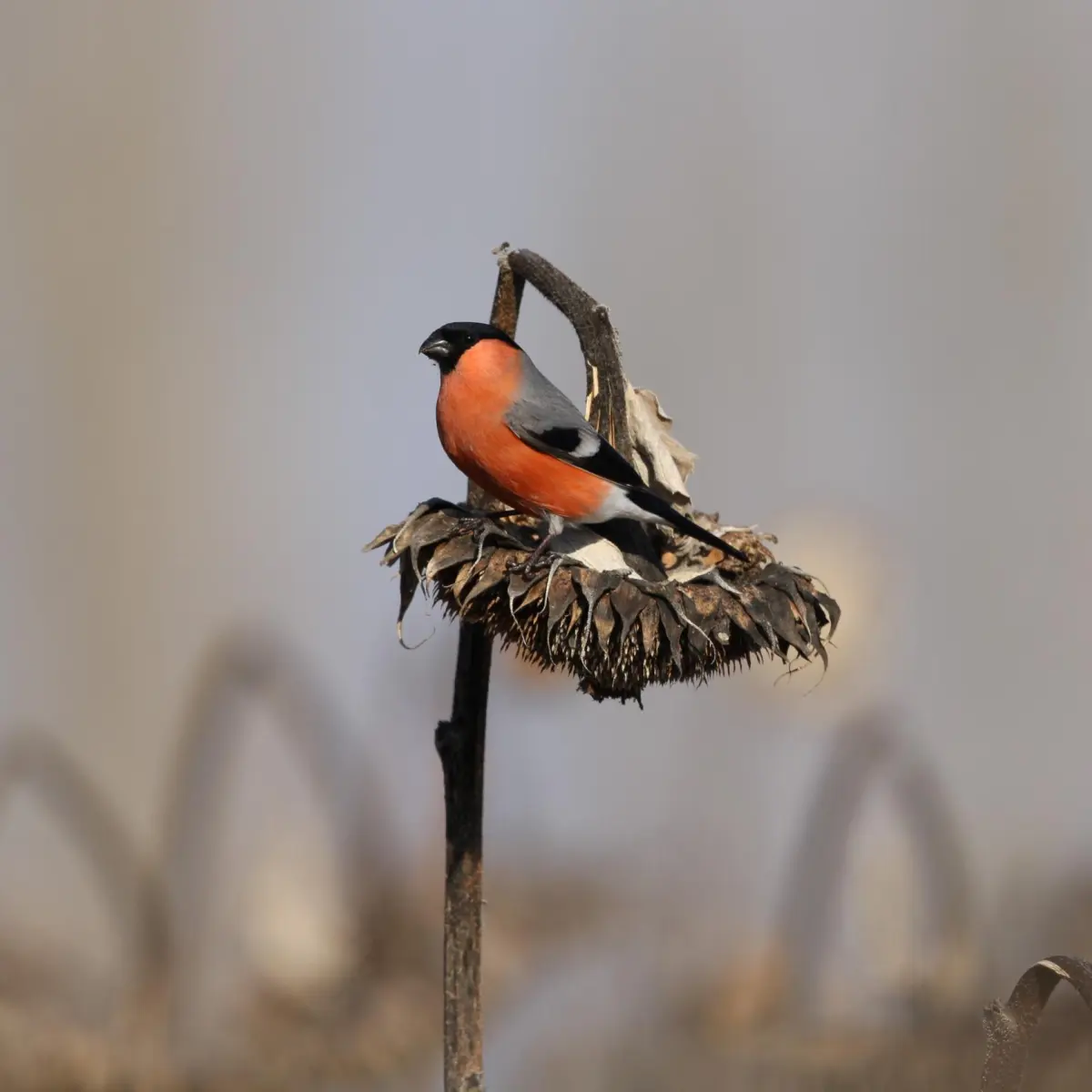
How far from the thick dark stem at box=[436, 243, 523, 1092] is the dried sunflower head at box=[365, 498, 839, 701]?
0.03 meters

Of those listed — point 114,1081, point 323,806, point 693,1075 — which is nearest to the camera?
point 114,1081

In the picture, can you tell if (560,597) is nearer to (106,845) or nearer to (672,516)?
(672,516)

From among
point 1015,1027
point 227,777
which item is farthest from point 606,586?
point 227,777

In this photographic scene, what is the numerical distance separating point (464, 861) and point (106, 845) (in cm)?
48

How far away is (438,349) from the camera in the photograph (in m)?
0.54

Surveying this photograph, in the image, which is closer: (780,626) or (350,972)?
(780,626)

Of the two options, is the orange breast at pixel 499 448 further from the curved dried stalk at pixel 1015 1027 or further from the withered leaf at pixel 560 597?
the curved dried stalk at pixel 1015 1027

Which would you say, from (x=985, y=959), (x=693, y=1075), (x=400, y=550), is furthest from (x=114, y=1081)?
(x=985, y=959)

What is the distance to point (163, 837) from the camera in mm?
917

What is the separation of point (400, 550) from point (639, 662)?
0.12m

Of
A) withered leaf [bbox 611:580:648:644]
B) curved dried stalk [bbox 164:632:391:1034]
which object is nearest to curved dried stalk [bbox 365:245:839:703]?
withered leaf [bbox 611:580:648:644]

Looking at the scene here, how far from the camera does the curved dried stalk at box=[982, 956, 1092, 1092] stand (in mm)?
379

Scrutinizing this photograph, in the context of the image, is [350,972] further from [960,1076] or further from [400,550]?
[400,550]

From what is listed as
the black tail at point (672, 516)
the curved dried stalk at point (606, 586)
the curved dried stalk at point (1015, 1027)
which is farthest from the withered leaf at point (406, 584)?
the curved dried stalk at point (1015, 1027)
